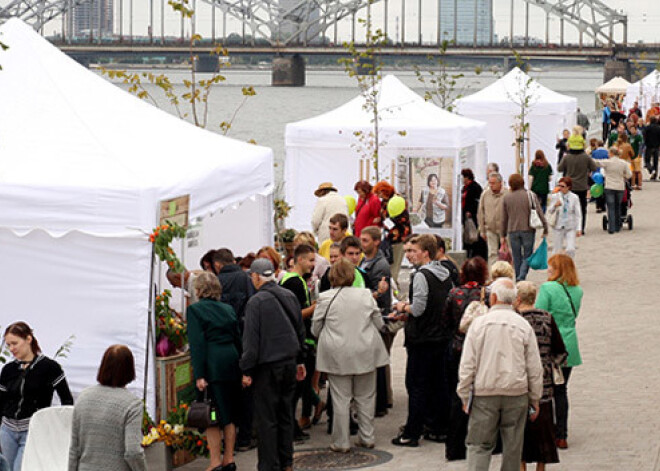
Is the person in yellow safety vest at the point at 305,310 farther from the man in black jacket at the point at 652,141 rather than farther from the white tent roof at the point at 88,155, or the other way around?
the man in black jacket at the point at 652,141

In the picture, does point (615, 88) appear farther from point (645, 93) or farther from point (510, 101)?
point (510, 101)

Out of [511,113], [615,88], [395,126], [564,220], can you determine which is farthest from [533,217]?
[615,88]

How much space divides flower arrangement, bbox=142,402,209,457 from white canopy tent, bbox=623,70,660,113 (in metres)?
38.7

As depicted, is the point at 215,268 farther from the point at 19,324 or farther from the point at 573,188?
the point at 573,188

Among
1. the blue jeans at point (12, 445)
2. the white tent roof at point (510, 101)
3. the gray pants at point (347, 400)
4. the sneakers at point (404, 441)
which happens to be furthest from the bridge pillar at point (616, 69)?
the blue jeans at point (12, 445)

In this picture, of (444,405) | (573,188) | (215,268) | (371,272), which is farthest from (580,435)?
(573,188)

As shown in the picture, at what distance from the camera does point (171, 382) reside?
9.09 m

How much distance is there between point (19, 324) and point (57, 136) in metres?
2.11

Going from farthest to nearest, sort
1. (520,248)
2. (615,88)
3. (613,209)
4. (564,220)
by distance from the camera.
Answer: (615,88) < (613,209) < (564,220) < (520,248)

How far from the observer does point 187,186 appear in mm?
9195

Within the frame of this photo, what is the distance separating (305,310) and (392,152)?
10.4m

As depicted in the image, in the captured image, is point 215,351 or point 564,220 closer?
point 215,351

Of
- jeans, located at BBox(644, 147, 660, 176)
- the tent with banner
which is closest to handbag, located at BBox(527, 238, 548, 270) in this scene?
the tent with banner

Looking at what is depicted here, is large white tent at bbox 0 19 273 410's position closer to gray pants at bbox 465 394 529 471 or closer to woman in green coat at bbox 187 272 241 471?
woman in green coat at bbox 187 272 241 471
